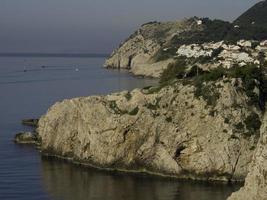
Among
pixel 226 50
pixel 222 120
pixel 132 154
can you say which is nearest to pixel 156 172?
pixel 132 154

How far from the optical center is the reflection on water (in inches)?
1935

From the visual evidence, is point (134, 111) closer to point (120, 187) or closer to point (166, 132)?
point (166, 132)

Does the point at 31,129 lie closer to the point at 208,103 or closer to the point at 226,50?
the point at 208,103

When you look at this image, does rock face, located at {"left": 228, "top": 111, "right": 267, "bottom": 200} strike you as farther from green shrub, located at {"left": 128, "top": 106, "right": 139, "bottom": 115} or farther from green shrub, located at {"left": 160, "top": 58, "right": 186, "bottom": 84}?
green shrub, located at {"left": 160, "top": 58, "right": 186, "bottom": 84}

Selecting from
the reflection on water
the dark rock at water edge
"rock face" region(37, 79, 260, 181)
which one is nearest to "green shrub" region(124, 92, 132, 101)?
"rock face" region(37, 79, 260, 181)

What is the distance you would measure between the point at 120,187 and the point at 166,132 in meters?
7.65

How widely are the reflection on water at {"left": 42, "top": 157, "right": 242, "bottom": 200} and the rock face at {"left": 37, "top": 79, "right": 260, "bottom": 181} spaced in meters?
1.77

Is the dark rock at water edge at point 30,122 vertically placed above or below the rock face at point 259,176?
below

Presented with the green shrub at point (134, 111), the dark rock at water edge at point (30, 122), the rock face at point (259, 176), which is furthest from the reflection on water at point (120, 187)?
the dark rock at water edge at point (30, 122)

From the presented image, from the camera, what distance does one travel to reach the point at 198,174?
54.4 meters

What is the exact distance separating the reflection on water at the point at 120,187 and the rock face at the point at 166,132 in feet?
5.80

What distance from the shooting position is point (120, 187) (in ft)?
171

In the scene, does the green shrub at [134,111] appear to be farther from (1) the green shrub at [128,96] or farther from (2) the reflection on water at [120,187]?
(2) the reflection on water at [120,187]

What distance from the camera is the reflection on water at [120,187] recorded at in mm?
49156
